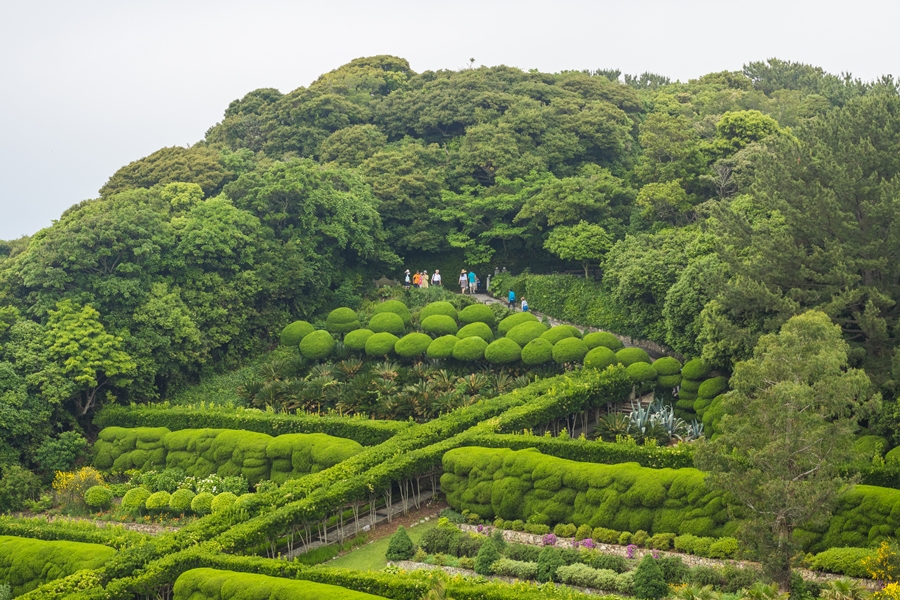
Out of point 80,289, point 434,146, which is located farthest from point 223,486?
point 434,146

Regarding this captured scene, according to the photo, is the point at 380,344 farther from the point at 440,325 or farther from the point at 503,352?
the point at 503,352

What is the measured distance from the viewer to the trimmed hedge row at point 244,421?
3357cm

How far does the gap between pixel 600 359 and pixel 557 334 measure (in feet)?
8.80

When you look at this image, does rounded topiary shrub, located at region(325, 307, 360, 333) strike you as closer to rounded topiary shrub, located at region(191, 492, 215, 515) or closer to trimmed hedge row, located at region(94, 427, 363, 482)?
trimmed hedge row, located at region(94, 427, 363, 482)

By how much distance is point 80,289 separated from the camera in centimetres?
3934

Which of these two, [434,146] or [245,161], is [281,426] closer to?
[245,161]

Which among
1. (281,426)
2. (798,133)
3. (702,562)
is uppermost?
(798,133)

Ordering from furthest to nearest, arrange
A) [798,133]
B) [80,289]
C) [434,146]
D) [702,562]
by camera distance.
A: [434,146] → [80,289] → [798,133] → [702,562]

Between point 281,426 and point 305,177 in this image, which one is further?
Result: point 305,177

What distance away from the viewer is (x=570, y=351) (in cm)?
3859

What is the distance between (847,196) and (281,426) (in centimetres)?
2045

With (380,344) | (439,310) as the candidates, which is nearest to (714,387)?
(439,310)

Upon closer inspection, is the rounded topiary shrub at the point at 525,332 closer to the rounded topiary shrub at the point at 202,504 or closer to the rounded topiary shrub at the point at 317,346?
the rounded topiary shrub at the point at 317,346

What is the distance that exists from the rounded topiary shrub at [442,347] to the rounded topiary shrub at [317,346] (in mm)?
4645
